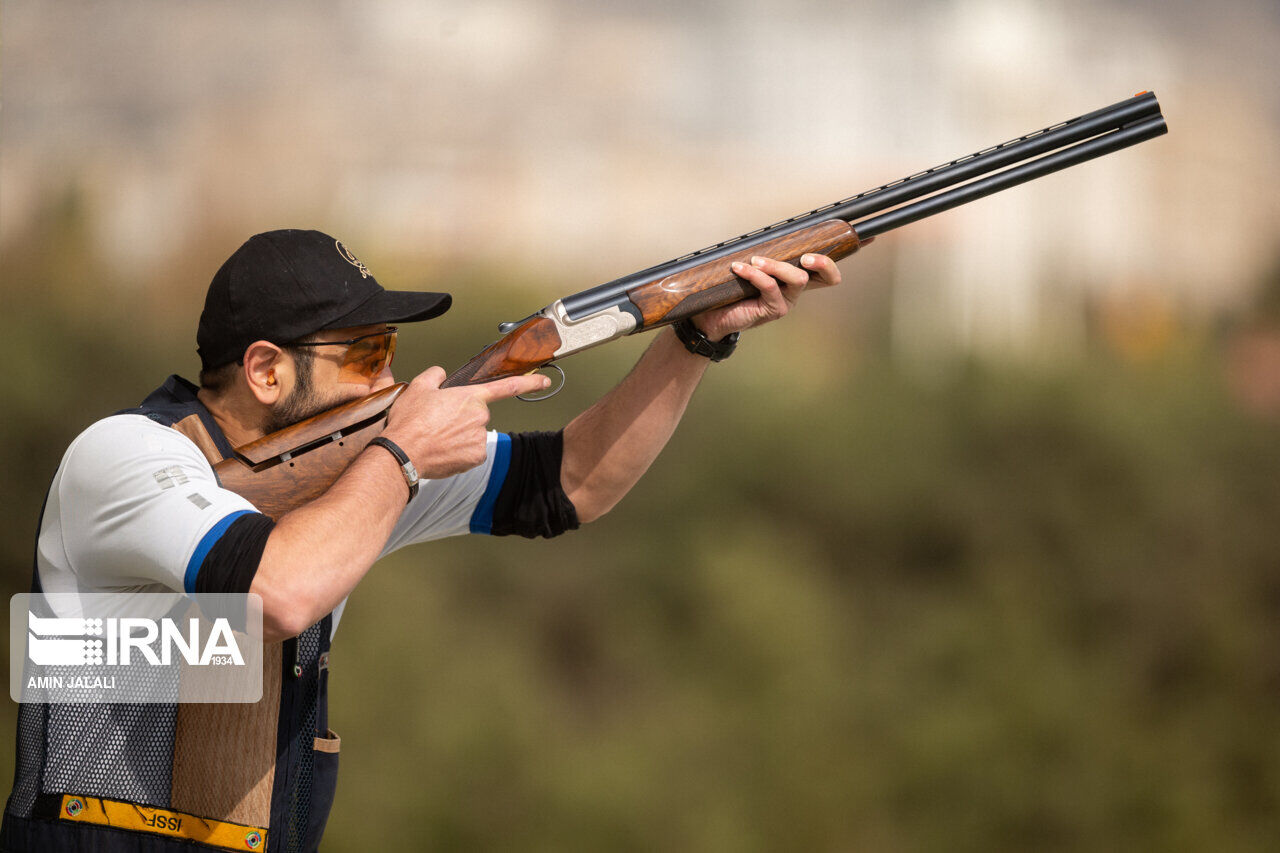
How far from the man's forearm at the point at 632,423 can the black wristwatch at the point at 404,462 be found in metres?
0.48

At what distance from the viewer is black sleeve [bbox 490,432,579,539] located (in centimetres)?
186

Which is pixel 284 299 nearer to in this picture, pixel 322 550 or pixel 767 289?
pixel 322 550

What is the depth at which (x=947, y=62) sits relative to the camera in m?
2.86

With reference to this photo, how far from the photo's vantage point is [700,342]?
1.79m

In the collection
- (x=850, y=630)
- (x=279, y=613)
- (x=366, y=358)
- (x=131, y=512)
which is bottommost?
(x=850, y=630)

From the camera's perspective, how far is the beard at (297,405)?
155cm

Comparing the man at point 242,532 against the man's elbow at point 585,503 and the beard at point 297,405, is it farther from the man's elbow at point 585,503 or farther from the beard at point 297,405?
the man's elbow at point 585,503

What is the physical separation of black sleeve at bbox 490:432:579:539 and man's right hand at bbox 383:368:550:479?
32 cm

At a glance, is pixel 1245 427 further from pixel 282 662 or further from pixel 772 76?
pixel 282 662

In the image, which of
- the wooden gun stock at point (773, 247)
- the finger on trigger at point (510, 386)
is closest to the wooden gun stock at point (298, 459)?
the finger on trigger at point (510, 386)

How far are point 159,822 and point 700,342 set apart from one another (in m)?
1.06

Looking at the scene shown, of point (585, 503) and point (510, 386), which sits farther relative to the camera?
point (585, 503)

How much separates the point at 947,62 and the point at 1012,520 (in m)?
1.24

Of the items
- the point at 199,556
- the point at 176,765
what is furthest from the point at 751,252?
the point at 176,765
